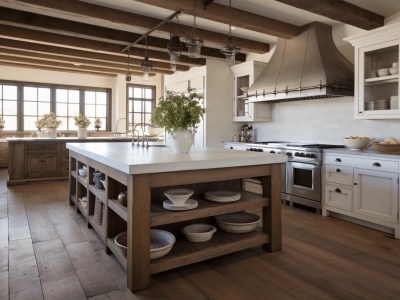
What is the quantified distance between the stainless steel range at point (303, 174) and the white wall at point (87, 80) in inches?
→ 228

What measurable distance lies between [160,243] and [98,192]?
930 millimetres

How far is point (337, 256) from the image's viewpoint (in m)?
2.71

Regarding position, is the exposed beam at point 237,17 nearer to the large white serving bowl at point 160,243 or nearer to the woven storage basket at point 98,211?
the woven storage basket at point 98,211

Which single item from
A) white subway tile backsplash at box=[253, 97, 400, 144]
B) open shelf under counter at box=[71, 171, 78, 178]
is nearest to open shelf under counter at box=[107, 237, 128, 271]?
open shelf under counter at box=[71, 171, 78, 178]

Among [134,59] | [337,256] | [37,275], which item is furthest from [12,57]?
[337,256]

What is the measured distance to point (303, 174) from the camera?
429 cm

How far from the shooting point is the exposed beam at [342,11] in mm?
3371

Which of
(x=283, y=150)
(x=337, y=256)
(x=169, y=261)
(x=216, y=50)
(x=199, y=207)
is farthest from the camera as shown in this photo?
(x=216, y=50)

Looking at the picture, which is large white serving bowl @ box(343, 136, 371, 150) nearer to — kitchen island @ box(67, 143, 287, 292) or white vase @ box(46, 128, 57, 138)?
kitchen island @ box(67, 143, 287, 292)

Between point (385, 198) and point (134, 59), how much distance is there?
18.3 ft

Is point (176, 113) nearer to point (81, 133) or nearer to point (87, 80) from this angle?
point (81, 133)

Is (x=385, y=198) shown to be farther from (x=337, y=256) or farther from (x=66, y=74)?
(x=66, y=74)

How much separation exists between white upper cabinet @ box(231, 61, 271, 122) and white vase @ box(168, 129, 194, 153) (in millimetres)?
3051

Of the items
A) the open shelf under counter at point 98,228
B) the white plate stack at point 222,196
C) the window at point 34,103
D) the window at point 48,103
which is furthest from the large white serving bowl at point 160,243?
the window at point 34,103
